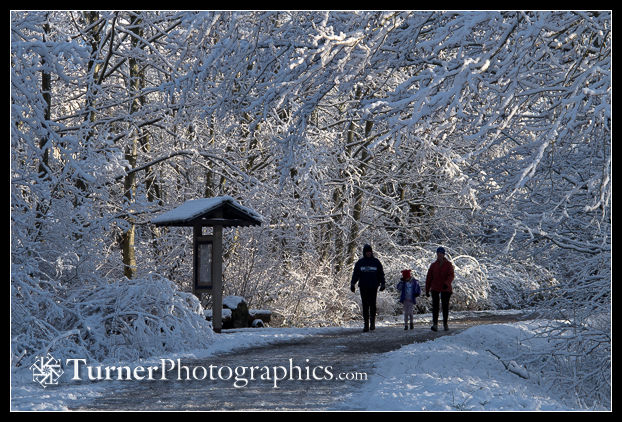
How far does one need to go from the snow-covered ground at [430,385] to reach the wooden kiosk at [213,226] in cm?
168

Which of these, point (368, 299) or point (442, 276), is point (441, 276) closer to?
point (442, 276)

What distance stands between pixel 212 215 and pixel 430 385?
274 inches

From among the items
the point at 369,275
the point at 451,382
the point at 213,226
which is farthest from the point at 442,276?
the point at 451,382

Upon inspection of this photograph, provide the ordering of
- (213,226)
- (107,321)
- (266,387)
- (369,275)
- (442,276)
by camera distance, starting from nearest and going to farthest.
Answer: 1. (266,387)
2. (107,321)
3. (213,226)
4. (442,276)
5. (369,275)

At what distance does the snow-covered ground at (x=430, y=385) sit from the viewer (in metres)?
8.22

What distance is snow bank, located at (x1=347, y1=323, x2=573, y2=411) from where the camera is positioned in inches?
324

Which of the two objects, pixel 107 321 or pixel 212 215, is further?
pixel 212 215

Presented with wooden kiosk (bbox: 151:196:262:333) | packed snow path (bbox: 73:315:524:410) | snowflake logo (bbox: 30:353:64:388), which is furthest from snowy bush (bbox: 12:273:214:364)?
wooden kiosk (bbox: 151:196:262:333)

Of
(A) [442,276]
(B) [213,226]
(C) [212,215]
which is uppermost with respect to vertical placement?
(C) [212,215]

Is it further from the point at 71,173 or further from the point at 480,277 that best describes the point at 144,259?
the point at 480,277

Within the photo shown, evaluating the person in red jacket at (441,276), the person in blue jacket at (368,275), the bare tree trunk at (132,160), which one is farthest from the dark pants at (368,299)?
the bare tree trunk at (132,160)

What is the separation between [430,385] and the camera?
915cm

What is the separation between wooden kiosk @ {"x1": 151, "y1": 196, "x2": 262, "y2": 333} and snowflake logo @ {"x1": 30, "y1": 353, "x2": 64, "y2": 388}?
15.4ft
